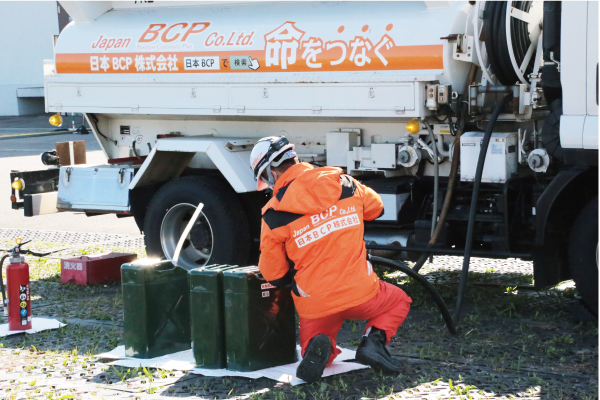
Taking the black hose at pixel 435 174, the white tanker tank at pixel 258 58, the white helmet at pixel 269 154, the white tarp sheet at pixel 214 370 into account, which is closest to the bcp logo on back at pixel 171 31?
the white tanker tank at pixel 258 58

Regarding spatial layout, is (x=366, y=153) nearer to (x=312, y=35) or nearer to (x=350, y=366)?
(x=312, y=35)

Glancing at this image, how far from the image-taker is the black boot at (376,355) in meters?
4.82

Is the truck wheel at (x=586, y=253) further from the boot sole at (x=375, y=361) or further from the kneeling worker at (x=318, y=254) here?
the boot sole at (x=375, y=361)

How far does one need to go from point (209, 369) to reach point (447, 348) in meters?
1.48

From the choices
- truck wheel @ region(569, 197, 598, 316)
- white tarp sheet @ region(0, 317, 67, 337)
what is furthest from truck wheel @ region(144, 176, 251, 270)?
truck wheel @ region(569, 197, 598, 316)

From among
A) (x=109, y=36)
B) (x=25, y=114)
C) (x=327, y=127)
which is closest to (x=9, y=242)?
(x=109, y=36)

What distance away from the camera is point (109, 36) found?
301 inches

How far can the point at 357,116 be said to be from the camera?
21.6 ft

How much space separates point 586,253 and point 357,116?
195cm

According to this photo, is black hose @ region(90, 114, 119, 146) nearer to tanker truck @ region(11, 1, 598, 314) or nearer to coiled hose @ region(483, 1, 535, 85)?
tanker truck @ region(11, 1, 598, 314)

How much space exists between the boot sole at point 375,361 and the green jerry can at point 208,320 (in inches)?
33.4

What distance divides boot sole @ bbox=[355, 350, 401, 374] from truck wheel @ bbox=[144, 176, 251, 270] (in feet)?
8.26

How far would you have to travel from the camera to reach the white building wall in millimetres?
34750

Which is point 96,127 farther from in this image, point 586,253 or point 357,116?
point 586,253
